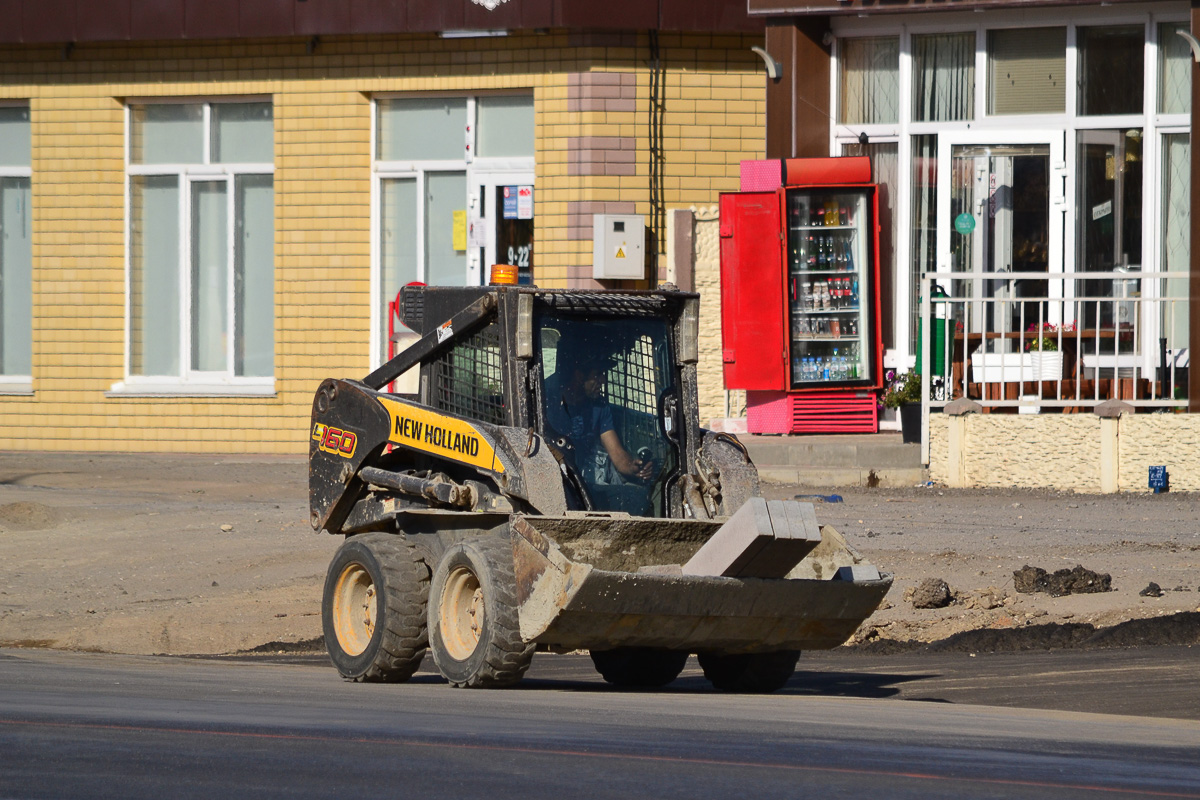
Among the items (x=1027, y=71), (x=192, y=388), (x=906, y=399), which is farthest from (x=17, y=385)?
(x=1027, y=71)

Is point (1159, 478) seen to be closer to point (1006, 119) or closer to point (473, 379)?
point (1006, 119)

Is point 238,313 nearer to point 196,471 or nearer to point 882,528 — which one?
point 196,471

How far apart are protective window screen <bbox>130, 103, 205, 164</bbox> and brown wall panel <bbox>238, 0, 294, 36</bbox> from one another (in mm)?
1452

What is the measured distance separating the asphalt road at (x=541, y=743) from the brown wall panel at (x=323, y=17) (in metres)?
11.6

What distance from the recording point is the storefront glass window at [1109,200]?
17906 millimetres

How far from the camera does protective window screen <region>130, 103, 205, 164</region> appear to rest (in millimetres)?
20234

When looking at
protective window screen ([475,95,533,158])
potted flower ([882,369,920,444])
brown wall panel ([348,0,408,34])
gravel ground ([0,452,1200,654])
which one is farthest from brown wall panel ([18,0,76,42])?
potted flower ([882,369,920,444])

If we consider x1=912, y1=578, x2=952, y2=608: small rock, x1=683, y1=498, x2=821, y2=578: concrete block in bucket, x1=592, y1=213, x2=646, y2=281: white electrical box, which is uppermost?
x1=592, y1=213, x2=646, y2=281: white electrical box

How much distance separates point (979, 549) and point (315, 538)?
553 centimetres

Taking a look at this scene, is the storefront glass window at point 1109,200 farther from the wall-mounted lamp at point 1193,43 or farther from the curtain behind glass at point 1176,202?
the wall-mounted lamp at point 1193,43

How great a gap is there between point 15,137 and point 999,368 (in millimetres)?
12136

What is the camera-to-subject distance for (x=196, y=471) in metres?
18.2

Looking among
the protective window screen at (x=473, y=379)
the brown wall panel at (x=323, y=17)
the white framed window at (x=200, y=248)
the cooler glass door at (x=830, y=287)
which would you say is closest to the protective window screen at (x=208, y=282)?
the white framed window at (x=200, y=248)

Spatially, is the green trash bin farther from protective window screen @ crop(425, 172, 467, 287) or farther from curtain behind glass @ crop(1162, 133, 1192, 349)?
protective window screen @ crop(425, 172, 467, 287)
